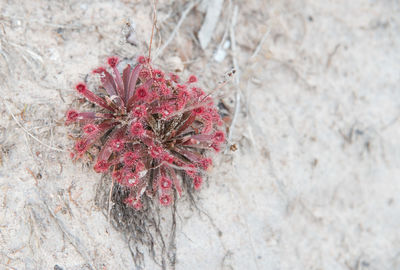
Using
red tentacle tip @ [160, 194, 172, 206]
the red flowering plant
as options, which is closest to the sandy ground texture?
the red flowering plant

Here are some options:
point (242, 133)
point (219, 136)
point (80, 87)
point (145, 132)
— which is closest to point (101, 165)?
point (145, 132)

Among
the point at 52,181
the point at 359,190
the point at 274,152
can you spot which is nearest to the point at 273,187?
the point at 274,152

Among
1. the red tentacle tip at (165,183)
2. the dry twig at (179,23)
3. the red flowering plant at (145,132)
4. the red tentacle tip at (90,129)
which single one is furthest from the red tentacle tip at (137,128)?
the dry twig at (179,23)

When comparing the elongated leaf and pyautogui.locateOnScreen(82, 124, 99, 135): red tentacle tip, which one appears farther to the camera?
the elongated leaf

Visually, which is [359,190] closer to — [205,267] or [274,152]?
[274,152]

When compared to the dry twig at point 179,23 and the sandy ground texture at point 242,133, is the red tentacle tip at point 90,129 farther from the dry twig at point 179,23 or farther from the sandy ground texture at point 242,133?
the dry twig at point 179,23

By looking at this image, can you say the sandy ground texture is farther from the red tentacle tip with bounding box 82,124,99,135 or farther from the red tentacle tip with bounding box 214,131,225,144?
the red tentacle tip with bounding box 82,124,99,135
